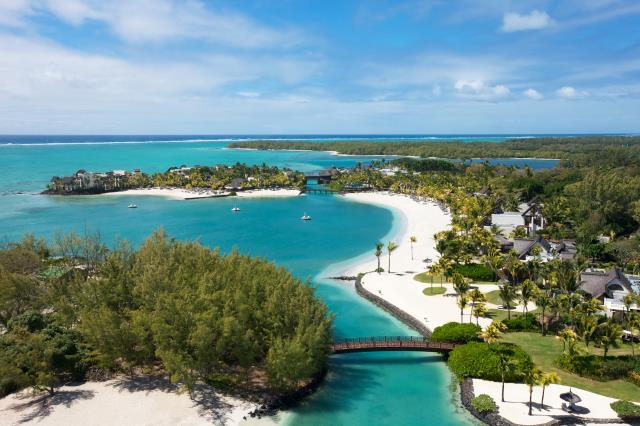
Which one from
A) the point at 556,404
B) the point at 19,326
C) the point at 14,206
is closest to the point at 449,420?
the point at 556,404

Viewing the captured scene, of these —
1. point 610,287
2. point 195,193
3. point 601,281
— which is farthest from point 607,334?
→ point 195,193

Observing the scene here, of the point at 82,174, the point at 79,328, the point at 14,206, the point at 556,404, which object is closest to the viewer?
the point at 556,404

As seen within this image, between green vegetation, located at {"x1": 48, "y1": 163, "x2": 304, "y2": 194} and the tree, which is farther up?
green vegetation, located at {"x1": 48, "y1": 163, "x2": 304, "y2": 194}

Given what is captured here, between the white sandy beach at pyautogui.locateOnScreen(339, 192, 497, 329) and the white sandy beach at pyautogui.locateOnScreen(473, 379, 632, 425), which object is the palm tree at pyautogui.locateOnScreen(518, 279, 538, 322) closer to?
the white sandy beach at pyautogui.locateOnScreen(339, 192, 497, 329)

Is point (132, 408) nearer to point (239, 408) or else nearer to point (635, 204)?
point (239, 408)

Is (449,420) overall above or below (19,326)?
below

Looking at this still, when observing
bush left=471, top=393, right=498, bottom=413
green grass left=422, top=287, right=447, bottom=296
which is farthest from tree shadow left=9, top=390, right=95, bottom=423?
green grass left=422, top=287, right=447, bottom=296

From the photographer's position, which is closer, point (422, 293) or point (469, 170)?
point (422, 293)
